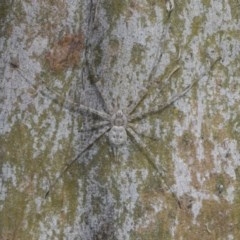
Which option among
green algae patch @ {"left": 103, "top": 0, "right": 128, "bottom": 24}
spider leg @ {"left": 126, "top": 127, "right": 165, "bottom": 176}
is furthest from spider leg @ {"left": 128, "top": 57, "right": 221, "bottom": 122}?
green algae patch @ {"left": 103, "top": 0, "right": 128, "bottom": 24}

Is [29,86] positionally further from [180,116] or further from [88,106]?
[180,116]

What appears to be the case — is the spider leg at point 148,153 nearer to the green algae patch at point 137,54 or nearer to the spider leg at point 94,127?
the spider leg at point 94,127

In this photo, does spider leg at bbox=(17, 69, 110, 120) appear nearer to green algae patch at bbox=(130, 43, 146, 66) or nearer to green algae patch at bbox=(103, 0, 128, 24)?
green algae patch at bbox=(130, 43, 146, 66)

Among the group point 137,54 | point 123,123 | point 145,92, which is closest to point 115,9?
point 137,54

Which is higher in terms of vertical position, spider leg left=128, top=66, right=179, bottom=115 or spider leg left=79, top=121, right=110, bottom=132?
spider leg left=128, top=66, right=179, bottom=115

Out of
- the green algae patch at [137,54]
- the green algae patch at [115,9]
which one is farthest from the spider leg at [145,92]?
the green algae patch at [115,9]

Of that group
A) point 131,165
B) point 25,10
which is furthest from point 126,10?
point 131,165
